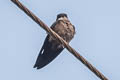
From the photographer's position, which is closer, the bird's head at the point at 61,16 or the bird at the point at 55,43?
the bird at the point at 55,43

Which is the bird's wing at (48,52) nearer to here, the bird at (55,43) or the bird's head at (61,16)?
the bird at (55,43)

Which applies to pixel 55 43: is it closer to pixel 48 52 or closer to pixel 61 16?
pixel 48 52

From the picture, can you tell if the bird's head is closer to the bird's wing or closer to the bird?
the bird

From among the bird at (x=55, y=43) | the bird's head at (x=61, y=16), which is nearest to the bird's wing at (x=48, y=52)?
the bird at (x=55, y=43)

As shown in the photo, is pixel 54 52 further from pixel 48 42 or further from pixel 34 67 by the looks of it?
pixel 34 67

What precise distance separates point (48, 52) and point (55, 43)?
258 mm

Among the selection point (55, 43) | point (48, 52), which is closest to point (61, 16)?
point (55, 43)

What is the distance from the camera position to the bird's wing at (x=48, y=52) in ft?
26.4

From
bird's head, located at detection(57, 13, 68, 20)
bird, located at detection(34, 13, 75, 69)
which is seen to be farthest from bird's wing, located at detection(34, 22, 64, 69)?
bird's head, located at detection(57, 13, 68, 20)

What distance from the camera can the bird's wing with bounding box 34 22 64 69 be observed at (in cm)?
804

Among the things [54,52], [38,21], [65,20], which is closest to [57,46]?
[54,52]

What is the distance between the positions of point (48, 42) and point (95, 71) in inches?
172

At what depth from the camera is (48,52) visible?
27.7 feet

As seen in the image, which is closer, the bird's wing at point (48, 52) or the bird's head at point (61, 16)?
the bird's wing at point (48, 52)
